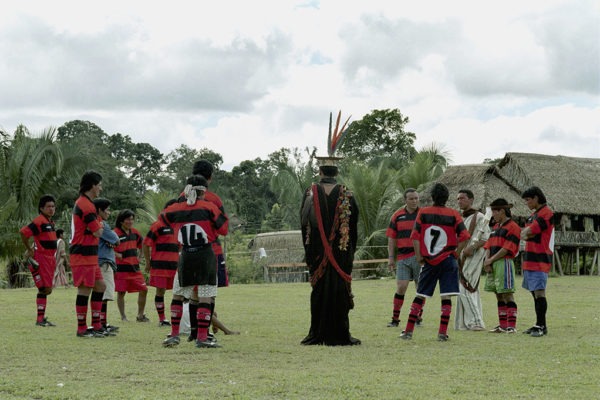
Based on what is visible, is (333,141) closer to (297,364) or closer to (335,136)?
(335,136)

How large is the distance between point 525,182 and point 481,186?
203cm

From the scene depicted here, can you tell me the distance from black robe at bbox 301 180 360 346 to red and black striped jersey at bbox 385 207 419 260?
8.30 feet

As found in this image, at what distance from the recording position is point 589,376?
286 inches

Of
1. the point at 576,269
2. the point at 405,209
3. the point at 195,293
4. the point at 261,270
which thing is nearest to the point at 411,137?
the point at 576,269

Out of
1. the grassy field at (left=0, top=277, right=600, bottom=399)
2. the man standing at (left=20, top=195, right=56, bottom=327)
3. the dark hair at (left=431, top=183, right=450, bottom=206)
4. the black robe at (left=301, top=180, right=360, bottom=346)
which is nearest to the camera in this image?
the grassy field at (left=0, top=277, right=600, bottom=399)

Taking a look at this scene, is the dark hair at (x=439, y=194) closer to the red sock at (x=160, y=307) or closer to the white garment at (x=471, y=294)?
the white garment at (x=471, y=294)

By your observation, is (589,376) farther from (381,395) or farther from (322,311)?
(322,311)

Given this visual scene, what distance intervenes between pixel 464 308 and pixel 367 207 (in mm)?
20860

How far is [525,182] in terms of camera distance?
3431cm

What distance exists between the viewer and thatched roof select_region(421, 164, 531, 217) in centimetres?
3322

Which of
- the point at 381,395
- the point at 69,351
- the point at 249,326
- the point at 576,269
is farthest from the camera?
the point at 576,269

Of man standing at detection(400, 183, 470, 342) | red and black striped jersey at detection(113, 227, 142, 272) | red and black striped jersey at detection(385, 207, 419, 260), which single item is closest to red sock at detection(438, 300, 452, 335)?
man standing at detection(400, 183, 470, 342)

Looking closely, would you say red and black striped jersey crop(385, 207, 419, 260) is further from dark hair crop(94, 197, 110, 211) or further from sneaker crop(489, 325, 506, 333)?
dark hair crop(94, 197, 110, 211)

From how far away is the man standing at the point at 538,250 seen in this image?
35.3 ft
